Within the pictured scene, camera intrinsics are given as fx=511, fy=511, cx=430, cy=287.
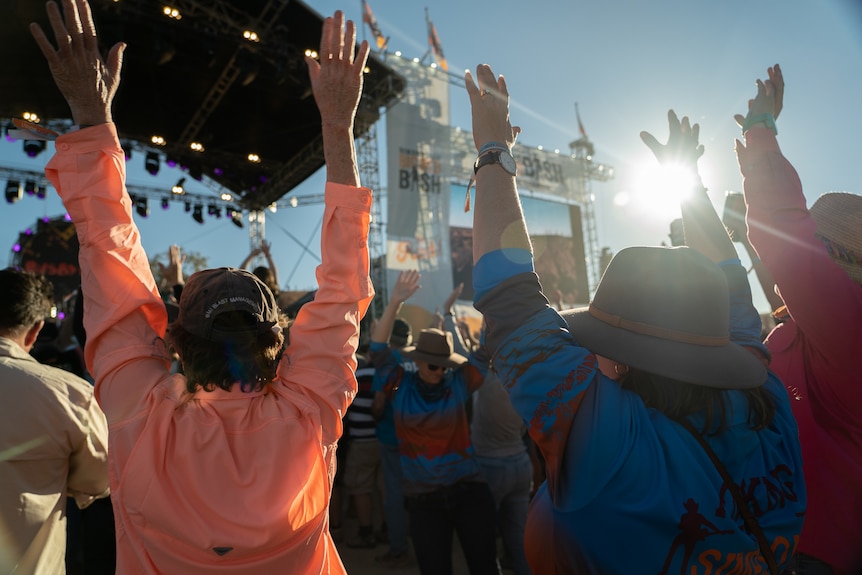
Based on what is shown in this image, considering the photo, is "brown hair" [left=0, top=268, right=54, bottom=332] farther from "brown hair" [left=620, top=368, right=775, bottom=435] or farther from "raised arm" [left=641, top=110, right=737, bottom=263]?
"raised arm" [left=641, top=110, right=737, bottom=263]

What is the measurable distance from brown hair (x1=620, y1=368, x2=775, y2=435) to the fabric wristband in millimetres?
1043

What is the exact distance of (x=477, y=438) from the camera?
409 centimetres

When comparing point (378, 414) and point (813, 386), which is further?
point (378, 414)

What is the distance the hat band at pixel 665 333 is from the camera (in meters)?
1.07

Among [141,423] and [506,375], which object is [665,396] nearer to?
[506,375]

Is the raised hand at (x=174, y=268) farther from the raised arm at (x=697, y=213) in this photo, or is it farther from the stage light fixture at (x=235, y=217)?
the stage light fixture at (x=235, y=217)

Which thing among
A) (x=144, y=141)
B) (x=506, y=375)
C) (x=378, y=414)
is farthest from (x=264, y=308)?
(x=144, y=141)

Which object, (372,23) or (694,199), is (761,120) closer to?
(694,199)

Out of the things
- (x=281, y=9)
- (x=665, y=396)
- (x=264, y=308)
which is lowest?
(x=665, y=396)

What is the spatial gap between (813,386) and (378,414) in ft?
11.5

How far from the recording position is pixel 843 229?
1670mm

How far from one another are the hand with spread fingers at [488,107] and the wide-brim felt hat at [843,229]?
1.18 m

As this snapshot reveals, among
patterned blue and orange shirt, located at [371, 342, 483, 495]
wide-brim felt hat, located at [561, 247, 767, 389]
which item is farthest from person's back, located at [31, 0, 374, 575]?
patterned blue and orange shirt, located at [371, 342, 483, 495]

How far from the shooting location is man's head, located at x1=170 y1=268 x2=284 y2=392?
1.24 metres
